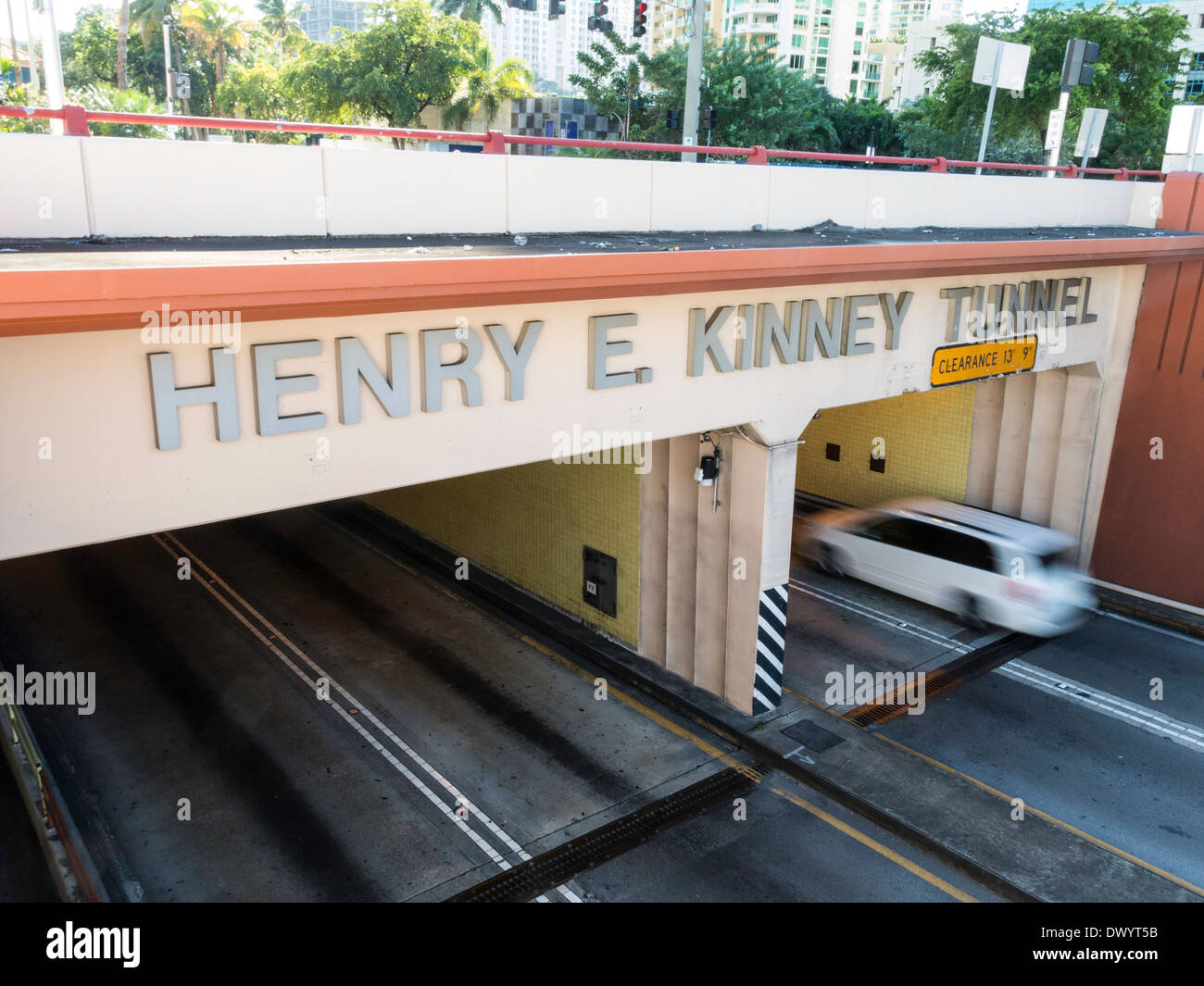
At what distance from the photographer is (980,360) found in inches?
515

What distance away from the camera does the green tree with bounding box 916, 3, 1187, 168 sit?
1507 inches

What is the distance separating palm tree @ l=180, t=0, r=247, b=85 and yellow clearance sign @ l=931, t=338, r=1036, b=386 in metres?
53.1

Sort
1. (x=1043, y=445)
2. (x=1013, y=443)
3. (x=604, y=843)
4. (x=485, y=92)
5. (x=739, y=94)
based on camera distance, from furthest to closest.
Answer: (x=485, y=92)
(x=739, y=94)
(x=1013, y=443)
(x=1043, y=445)
(x=604, y=843)

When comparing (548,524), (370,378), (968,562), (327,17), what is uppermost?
(327,17)

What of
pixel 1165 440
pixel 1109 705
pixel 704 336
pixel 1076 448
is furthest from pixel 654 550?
pixel 1165 440

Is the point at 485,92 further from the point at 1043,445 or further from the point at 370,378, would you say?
the point at 370,378

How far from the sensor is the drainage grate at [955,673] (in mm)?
12492

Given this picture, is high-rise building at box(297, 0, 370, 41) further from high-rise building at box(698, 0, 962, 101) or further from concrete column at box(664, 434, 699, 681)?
concrete column at box(664, 434, 699, 681)

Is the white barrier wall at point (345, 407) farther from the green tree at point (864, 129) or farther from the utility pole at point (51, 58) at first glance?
the green tree at point (864, 129)

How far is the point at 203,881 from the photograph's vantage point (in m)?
9.13

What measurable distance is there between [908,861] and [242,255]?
8.42 m

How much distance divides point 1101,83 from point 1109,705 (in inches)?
1377

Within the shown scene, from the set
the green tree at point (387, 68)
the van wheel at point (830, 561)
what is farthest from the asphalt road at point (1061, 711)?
the green tree at point (387, 68)

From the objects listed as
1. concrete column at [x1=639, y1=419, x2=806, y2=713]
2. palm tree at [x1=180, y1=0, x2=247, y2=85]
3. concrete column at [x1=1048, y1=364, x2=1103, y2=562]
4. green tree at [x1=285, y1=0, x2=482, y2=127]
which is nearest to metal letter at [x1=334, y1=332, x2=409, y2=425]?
concrete column at [x1=639, y1=419, x2=806, y2=713]
